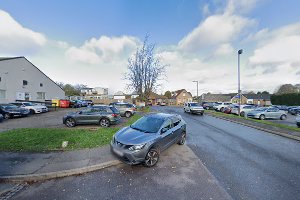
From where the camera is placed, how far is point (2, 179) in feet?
14.5

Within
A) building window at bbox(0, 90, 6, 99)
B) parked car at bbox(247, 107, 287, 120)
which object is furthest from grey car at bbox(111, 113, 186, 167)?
building window at bbox(0, 90, 6, 99)

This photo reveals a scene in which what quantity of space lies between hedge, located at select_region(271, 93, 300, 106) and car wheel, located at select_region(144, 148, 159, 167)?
53.2m

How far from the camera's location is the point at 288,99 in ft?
152

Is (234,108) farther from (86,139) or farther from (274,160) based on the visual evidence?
(86,139)

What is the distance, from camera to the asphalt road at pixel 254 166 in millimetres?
3988

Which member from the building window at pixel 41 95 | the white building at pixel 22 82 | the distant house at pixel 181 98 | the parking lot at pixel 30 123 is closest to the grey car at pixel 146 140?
the parking lot at pixel 30 123

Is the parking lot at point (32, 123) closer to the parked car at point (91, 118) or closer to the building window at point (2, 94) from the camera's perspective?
the parked car at point (91, 118)

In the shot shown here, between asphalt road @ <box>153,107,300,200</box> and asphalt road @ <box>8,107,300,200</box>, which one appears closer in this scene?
asphalt road @ <box>8,107,300,200</box>

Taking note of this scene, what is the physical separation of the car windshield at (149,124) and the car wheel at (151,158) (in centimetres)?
76

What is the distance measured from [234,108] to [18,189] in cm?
2706

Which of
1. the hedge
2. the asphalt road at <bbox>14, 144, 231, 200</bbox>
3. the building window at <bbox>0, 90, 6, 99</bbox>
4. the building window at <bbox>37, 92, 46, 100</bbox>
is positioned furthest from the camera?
the hedge

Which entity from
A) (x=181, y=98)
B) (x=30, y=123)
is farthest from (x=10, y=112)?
(x=181, y=98)

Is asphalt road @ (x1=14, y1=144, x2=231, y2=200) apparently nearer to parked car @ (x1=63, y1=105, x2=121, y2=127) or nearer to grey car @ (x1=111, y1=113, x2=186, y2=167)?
grey car @ (x1=111, y1=113, x2=186, y2=167)

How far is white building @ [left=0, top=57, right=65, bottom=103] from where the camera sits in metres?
25.2
